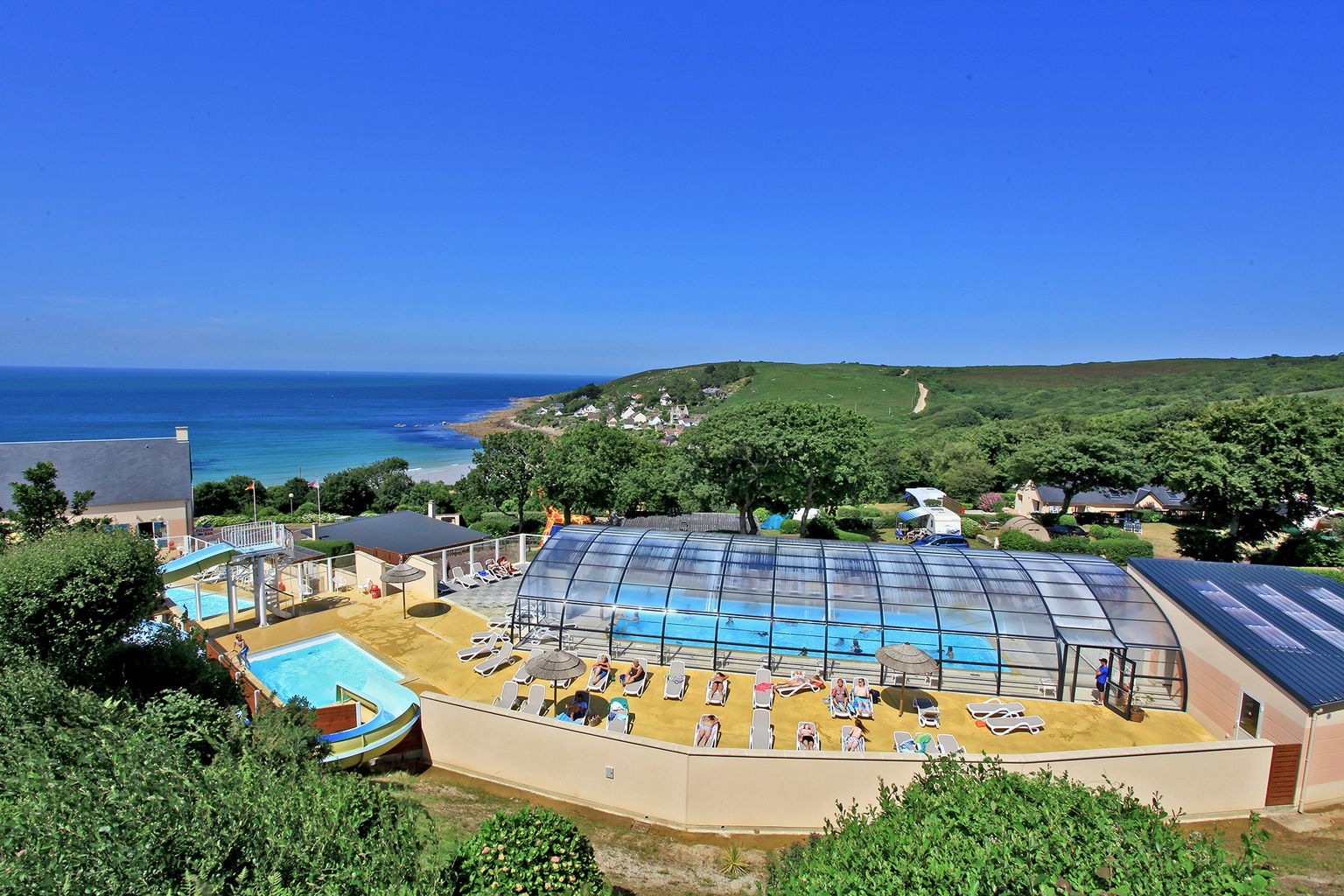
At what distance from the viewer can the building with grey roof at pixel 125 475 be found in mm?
29109

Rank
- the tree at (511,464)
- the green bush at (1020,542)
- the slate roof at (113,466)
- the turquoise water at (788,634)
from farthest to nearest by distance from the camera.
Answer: the tree at (511,464)
the green bush at (1020,542)
the slate roof at (113,466)
the turquoise water at (788,634)

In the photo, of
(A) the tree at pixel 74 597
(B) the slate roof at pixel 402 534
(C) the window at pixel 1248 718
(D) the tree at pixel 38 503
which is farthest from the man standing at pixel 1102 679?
(D) the tree at pixel 38 503

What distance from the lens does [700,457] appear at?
3462cm

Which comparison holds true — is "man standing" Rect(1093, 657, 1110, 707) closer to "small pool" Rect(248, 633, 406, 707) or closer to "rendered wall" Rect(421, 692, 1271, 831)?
"rendered wall" Rect(421, 692, 1271, 831)

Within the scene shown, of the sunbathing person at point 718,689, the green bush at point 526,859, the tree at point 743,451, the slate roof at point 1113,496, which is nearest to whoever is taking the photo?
the green bush at point 526,859

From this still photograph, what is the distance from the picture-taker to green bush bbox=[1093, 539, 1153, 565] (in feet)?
98.3

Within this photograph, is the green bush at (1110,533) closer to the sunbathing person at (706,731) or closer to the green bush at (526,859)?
the sunbathing person at (706,731)

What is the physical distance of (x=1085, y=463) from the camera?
44781 millimetres

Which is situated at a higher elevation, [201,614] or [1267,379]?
[1267,379]

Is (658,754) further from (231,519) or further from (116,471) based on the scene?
(231,519)

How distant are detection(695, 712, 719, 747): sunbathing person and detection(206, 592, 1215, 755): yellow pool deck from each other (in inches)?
13.0

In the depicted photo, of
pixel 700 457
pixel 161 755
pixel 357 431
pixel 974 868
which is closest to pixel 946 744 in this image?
pixel 974 868

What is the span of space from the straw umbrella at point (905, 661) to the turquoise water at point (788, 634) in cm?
86

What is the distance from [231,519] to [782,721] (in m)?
42.8
